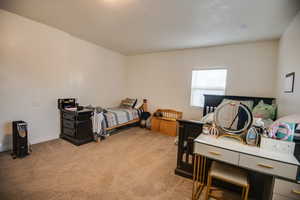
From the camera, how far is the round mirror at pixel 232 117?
158 cm

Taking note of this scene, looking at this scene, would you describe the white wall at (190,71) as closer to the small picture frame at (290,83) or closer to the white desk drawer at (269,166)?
the small picture frame at (290,83)

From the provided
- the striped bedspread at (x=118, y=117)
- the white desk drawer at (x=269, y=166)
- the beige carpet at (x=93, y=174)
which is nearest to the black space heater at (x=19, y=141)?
the beige carpet at (x=93, y=174)

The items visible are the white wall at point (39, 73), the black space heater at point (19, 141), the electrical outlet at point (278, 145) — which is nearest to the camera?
the electrical outlet at point (278, 145)

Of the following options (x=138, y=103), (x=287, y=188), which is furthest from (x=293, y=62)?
(x=138, y=103)

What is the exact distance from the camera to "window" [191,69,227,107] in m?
3.68

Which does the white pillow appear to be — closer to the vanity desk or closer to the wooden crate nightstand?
the wooden crate nightstand

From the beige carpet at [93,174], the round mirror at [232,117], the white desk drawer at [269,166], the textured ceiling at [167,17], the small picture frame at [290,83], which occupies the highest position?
the textured ceiling at [167,17]

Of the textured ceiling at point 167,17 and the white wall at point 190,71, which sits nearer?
the textured ceiling at point 167,17

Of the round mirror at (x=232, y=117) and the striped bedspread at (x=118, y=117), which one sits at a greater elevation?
the round mirror at (x=232, y=117)

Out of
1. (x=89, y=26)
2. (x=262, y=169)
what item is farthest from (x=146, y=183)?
(x=89, y=26)

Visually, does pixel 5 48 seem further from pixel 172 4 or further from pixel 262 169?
pixel 262 169

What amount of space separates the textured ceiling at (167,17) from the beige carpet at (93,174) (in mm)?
2494

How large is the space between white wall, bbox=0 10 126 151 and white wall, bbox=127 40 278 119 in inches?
62.8

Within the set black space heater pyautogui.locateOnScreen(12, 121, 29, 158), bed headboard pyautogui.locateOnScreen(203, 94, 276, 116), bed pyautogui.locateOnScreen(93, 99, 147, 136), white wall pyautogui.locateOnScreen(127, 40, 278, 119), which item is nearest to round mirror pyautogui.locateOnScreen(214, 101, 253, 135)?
bed headboard pyautogui.locateOnScreen(203, 94, 276, 116)
